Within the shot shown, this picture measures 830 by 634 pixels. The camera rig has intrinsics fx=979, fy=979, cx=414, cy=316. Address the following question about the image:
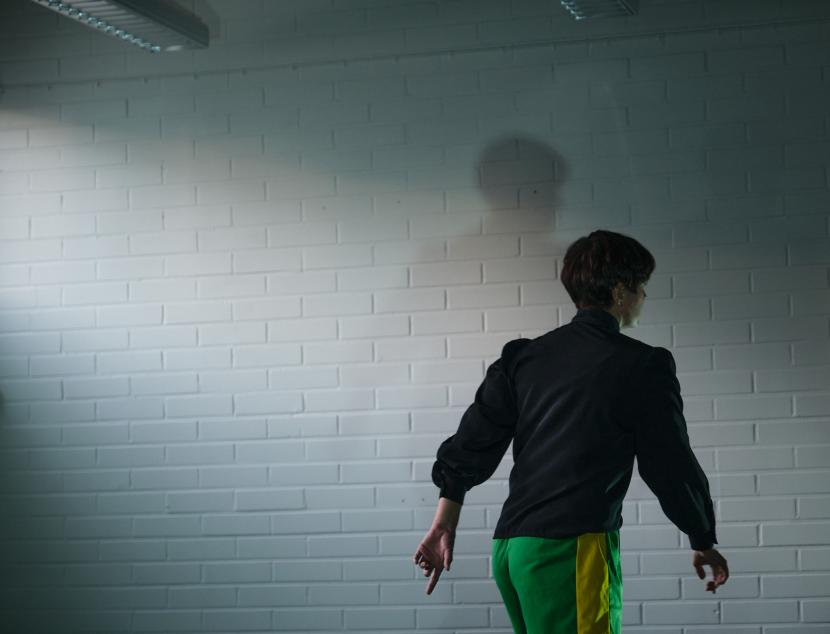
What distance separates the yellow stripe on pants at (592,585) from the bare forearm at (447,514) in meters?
0.39

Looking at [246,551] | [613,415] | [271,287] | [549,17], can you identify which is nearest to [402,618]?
[246,551]

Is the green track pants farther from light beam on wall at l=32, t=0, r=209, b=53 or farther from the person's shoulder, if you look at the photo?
light beam on wall at l=32, t=0, r=209, b=53

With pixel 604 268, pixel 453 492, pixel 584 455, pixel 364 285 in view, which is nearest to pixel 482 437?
pixel 453 492

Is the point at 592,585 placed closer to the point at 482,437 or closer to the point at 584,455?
the point at 584,455

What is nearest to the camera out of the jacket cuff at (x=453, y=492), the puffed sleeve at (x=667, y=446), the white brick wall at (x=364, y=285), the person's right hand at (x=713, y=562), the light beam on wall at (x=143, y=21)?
the puffed sleeve at (x=667, y=446)

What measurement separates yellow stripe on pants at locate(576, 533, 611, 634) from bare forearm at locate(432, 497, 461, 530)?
393 millimetres

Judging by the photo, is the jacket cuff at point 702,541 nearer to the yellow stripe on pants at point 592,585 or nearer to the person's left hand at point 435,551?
the yellow stripe on pants at point 592,585

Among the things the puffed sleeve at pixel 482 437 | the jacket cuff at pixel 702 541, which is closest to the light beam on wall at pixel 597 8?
the puffed sleeve at pixel 482 437

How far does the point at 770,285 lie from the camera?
4398 millimetres

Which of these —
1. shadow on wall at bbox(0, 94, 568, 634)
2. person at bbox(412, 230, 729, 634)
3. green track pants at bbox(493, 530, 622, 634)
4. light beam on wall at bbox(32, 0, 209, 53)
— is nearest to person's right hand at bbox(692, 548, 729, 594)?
person at bbox(412, 230, 729, 634)

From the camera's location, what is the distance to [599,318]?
8.66ft

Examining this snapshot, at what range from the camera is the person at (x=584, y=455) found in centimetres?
244

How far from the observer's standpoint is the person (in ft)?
8.02

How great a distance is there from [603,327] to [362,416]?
2.18m
